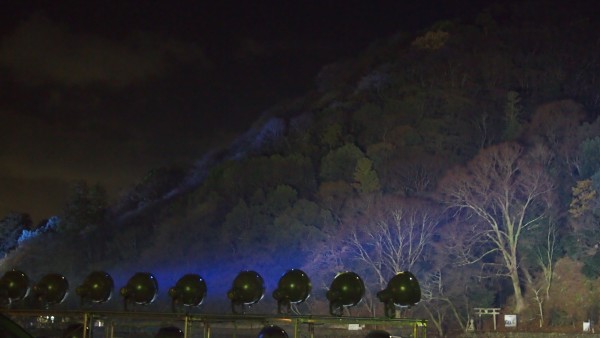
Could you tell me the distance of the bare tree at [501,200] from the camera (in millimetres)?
37972

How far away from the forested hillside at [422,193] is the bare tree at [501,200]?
0.35 ft

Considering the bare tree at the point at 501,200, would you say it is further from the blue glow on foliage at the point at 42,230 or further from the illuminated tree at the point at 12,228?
the illuminated tree at the point at 12,228

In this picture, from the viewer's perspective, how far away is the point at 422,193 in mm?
43719

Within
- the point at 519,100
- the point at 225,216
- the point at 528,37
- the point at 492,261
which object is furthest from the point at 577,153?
the point at 528,37

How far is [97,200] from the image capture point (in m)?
73.4

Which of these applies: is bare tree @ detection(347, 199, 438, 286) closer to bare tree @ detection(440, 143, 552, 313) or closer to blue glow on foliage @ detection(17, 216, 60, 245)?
bare tree @ detection(440, 143, 552, 313)

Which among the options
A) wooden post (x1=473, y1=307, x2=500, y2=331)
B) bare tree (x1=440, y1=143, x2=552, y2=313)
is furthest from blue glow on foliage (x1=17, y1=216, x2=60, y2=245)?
wooden post (x1=473, y1=307, x2=500, y2=331)

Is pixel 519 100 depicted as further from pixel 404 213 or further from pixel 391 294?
pixel 391 294

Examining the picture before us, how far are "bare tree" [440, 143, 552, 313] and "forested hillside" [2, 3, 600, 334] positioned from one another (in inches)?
4.2

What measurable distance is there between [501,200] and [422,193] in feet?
20.3

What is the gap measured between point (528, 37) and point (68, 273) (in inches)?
1751

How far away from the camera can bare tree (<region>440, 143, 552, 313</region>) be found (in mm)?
37972

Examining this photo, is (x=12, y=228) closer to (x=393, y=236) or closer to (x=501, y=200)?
(x=393, y=236)

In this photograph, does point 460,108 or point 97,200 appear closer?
point 460,108
